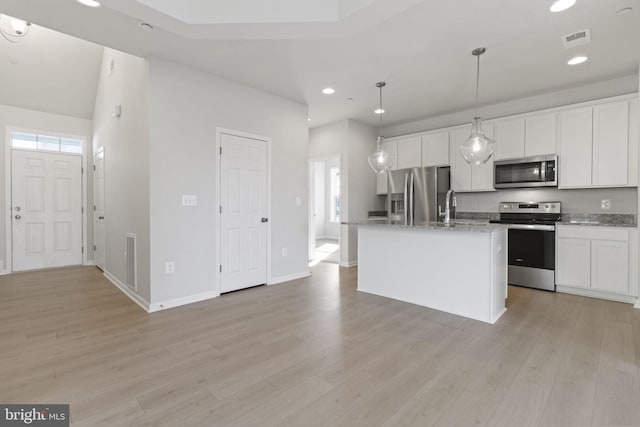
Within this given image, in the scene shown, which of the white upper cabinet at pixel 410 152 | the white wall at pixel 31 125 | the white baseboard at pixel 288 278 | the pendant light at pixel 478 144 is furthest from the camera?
the white upper cabinet at pixel 410 152

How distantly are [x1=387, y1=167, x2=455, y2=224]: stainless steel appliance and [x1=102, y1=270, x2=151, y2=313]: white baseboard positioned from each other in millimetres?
4088

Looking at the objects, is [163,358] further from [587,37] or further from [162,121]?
[587,37]

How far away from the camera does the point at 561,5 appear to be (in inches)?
94.3

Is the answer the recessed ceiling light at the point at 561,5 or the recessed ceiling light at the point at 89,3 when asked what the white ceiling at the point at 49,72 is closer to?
the recessed ceiling light at the point at 89,3

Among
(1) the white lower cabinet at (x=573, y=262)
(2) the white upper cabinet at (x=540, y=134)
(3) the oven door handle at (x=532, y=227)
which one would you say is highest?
(2) the white upper cabinet at (x=540, y=134)

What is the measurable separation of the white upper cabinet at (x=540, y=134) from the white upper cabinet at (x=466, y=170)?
0.49 m

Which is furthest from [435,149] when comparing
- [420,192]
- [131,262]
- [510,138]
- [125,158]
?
[131,262]

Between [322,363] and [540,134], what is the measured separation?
4365 millimetres

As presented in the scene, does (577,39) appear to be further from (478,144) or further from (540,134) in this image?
(540,134)

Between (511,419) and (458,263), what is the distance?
1.68m

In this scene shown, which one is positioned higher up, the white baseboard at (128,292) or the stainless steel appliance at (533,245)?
the stainless steel appliance at (533,245)

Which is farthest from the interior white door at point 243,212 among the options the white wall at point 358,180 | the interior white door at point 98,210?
the interior white door at point 98,210

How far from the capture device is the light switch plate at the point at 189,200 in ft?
11.4

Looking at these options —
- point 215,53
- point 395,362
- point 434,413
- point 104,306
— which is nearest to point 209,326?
point 104,306
